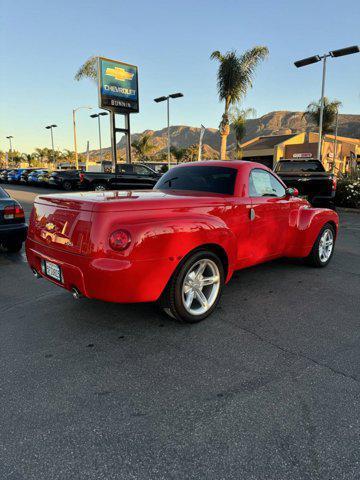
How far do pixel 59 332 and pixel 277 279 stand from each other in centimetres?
299

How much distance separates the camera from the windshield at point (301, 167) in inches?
485

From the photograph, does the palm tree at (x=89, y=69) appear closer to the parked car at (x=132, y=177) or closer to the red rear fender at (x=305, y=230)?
the parked car at (x=132, y=177)

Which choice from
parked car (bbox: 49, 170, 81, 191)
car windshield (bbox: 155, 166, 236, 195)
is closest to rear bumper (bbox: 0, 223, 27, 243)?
car windshield (bbox: 155, 166, 236, 195)

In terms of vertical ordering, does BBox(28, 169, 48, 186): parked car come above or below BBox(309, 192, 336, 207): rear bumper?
above

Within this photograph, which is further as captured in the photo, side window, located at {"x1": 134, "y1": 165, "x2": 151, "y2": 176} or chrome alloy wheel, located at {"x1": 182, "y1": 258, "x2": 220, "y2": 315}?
side window, located at {"x1": 134, "y1": 165, "x2": 151, "y2": 176}

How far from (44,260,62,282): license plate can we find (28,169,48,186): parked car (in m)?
24.8

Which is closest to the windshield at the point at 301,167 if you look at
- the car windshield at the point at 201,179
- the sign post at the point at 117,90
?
the car windshield at the point at 201,179

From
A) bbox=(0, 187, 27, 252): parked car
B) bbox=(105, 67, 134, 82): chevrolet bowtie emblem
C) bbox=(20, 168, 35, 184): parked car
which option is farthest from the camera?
bbox=(20, 168, 35, 184): parked car

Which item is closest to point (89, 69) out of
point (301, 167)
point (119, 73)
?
point (119, 73)

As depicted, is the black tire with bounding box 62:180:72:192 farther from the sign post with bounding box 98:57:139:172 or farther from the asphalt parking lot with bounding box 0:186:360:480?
the asphalt parking lot with bounding box 0:186:360:480

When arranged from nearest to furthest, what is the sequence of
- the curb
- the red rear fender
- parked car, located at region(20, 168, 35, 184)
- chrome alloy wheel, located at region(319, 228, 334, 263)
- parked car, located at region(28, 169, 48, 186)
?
1. the red rear fender
2. chrome alloy wheel, located at region(319, 228, 334, 263)
3. the curb
4. parked car, located at region(28, 169, 48, 186)
5. parked car, located at region(20, 168, 35, 184)

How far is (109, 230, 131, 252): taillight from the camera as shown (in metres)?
2.97

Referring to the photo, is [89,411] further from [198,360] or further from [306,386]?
[306,386]

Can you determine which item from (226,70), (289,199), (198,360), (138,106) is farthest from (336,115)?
(198,360)
